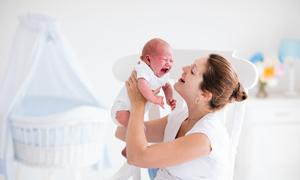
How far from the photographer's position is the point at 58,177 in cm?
359

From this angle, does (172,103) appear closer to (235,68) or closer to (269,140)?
(235,68)

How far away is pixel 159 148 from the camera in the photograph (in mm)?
1511

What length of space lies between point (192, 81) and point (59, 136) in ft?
4.45

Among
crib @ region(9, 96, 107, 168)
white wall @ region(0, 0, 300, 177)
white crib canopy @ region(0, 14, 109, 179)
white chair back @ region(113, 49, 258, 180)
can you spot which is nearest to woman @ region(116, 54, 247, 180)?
white chair back @ region(113, 49, 258, 180)

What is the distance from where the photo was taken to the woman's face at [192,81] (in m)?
1.61

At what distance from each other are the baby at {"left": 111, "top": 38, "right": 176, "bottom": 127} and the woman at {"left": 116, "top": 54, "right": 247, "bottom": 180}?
0.13 ft

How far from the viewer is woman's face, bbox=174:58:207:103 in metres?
1.61

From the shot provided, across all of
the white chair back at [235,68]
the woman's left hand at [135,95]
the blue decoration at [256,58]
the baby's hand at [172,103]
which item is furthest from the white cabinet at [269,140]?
the woman's left hand at [135,95]

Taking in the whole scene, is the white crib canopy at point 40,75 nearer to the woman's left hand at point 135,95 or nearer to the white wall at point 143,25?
the white wall at point 143,25

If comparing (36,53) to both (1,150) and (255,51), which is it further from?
(255,51)

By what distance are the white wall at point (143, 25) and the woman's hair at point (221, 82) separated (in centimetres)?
211

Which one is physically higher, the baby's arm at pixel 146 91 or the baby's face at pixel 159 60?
the baby's face at pixel 159 60

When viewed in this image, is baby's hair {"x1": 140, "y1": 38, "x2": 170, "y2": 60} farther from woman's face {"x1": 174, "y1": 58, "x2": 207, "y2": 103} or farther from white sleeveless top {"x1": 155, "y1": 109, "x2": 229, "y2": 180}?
white sleeveless top {"x1": 155, "y1": 109, "x2": 229, "y2": 180}

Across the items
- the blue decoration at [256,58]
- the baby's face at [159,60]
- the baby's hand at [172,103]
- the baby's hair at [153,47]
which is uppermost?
the baby's hair at [153,47]
